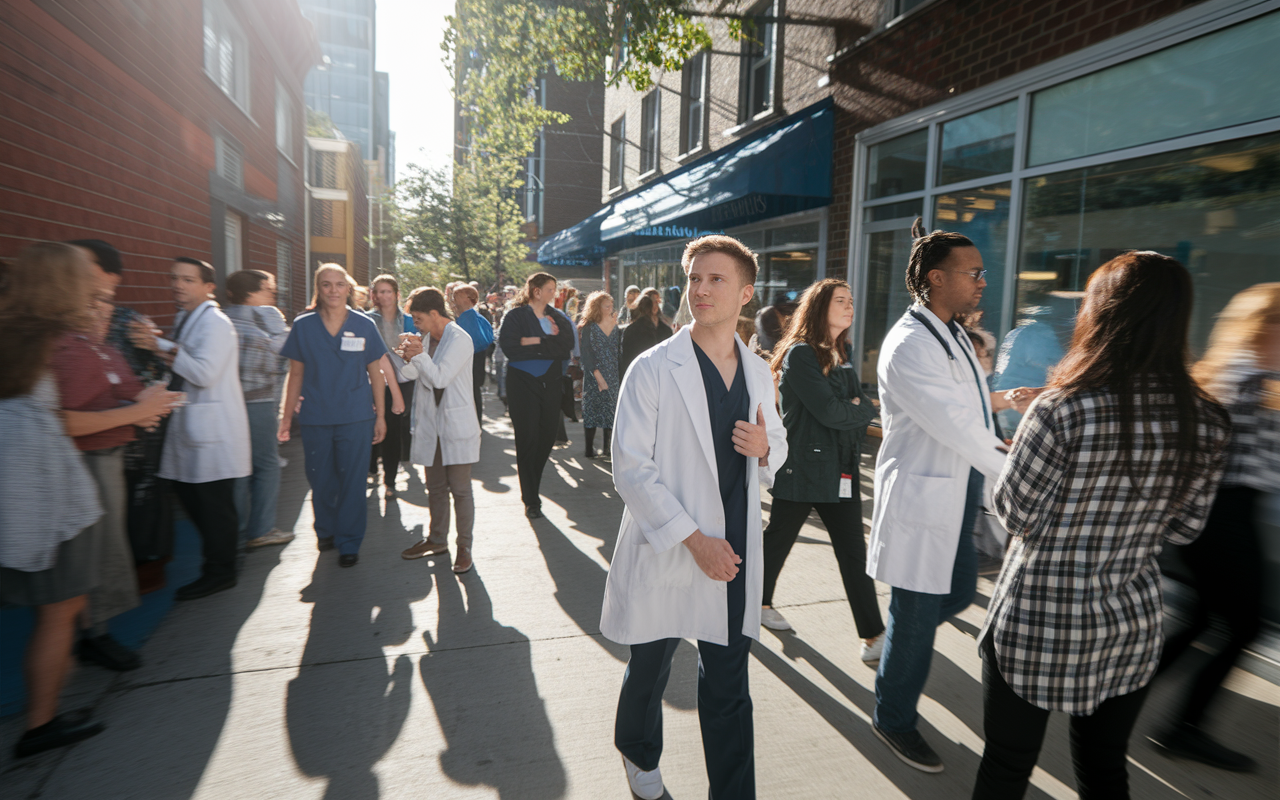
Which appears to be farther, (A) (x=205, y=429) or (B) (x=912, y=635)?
(A) (x=205, y=429)

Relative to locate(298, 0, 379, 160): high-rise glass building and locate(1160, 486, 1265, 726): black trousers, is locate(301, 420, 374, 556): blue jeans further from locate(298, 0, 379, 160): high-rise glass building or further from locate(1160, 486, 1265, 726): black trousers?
locate(298, 0, 379, 160): high-rise glass building

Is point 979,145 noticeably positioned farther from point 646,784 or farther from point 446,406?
point 646,784

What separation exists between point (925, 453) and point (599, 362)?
612 cm

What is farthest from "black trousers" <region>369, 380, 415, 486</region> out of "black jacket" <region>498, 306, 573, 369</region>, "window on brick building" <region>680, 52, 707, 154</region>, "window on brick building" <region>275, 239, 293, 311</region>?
"window on brick building" <region>680, 52, 707, 154</region>

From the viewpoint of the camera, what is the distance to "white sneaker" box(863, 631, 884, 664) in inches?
149

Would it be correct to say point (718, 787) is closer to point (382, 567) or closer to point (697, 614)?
point (697, 614)

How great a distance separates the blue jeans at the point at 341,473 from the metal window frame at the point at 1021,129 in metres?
5.64

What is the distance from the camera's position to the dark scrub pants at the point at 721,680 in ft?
7.54

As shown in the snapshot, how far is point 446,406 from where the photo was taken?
4980 millimetres

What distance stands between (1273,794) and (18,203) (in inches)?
271

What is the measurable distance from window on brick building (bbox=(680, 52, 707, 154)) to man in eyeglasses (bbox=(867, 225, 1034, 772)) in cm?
1210

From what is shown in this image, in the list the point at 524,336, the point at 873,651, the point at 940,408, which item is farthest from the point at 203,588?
the point at 940,408

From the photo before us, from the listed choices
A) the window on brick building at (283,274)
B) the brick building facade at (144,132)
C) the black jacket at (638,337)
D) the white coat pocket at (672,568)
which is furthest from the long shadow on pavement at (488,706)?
the window on brick building at (283,274)

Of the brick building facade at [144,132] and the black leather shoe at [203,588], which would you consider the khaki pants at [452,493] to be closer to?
the black leather shoe at [203,588]
